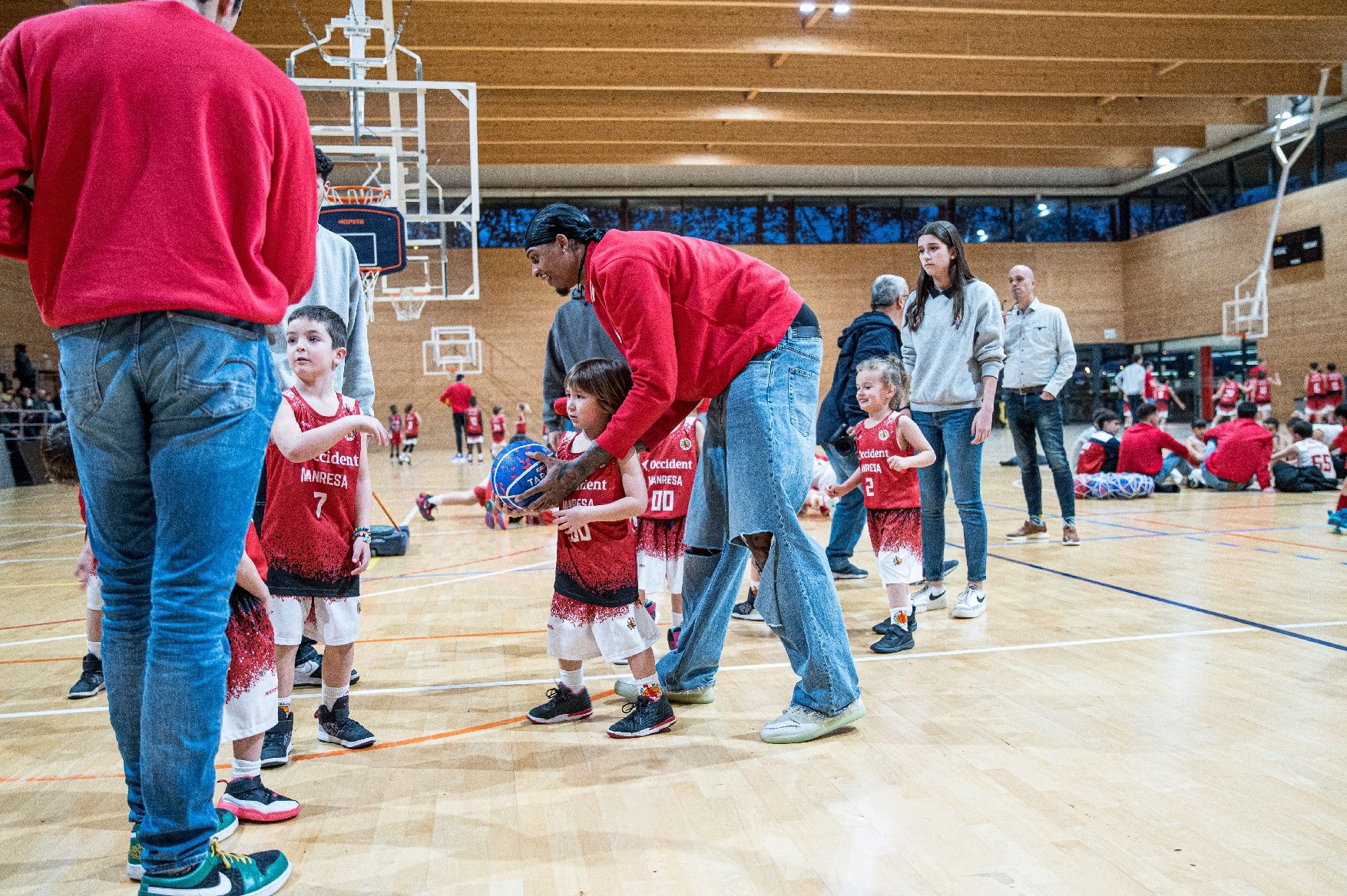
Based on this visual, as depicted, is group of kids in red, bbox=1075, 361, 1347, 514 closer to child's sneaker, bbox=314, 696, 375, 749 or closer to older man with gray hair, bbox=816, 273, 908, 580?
older man with gray hair, bbox=816, 273, 908, 580

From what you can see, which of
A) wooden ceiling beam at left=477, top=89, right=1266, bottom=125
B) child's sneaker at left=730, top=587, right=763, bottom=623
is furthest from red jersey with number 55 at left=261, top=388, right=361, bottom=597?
wooden ceiling beam at left=477, top=89, right=1266, bottom=125

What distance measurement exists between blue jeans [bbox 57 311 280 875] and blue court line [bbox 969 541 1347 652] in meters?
3.48

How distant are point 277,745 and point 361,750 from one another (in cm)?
21

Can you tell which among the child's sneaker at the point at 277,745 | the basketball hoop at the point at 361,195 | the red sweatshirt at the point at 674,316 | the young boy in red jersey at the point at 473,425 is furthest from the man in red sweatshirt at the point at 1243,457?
the young boy in red jersey at the point at 473,425

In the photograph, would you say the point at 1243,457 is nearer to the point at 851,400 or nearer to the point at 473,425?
the point at 851,400

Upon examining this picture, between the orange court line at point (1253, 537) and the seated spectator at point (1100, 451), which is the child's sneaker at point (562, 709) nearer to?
the orange court line at point (1253, 537)

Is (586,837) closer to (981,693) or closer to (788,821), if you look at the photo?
(788,821)

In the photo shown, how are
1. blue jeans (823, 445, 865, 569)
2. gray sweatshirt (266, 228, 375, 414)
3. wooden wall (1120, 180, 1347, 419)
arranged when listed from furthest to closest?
wooden wall (1120, 180, 1347, 419)
blue jeans (823, 445, 865, 569)
gray sweatshirt (266, 228, 375, 414)

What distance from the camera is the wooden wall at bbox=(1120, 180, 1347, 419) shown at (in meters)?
16.8

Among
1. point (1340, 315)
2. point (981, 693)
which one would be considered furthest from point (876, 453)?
point (1340, 315)

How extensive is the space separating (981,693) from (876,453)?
4.22 ft

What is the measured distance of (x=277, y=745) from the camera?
94.2 inches

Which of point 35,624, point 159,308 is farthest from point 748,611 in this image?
point 35,624

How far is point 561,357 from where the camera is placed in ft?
12.2
